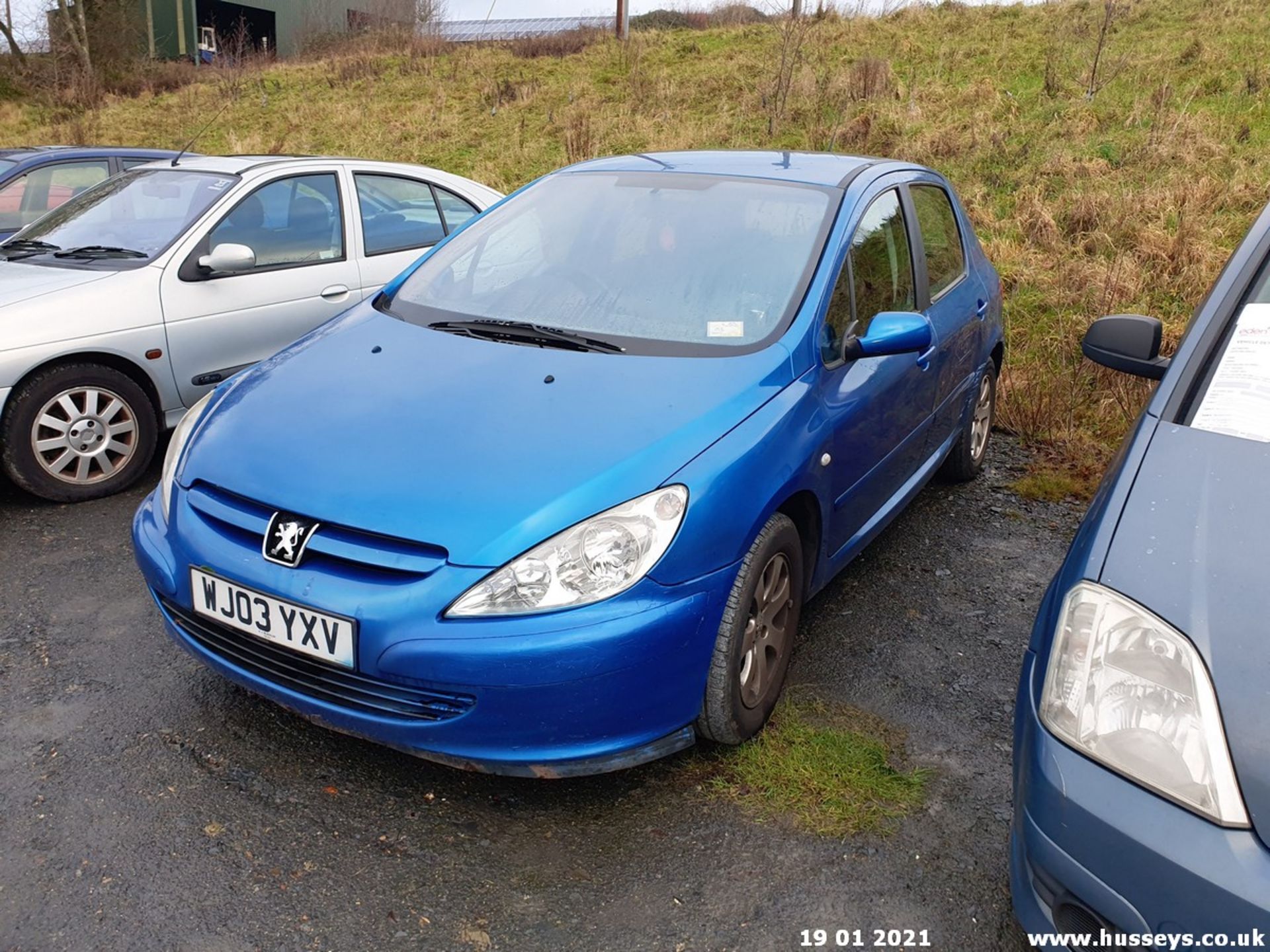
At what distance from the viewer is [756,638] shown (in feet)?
8.71

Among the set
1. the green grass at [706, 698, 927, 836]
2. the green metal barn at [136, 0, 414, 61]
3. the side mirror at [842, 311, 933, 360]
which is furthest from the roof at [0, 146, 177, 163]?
the green metal barn at [136, 0, 414, 61]

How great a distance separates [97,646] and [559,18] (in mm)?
31988

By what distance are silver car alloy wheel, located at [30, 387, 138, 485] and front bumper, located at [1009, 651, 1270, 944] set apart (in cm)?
404

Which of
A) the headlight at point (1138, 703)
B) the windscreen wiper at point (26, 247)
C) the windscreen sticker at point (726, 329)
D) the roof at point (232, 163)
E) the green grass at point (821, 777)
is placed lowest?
the green grass at point (821, 777)

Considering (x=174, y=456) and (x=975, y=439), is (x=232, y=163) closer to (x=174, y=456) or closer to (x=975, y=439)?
(x=174, y=456)

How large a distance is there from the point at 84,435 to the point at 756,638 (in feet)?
10.7

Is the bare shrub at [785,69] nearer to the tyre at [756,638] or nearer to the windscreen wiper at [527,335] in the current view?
the windscreen wiper at [527,335]

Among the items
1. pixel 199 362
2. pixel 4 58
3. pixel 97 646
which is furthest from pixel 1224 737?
pixel 4 58

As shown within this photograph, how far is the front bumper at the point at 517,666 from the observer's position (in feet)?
7.05

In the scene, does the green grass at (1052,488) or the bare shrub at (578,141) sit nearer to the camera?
the green grass at (1052,488)

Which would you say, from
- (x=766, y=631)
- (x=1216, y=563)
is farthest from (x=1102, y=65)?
(x=1216, y=563)

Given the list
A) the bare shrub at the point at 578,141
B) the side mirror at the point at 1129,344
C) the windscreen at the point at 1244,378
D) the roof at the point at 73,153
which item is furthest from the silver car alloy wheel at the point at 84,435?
the bare shrub at the point at 578,141

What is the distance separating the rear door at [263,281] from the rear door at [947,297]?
2.83 m

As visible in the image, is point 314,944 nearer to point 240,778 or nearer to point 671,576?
point 240,778
